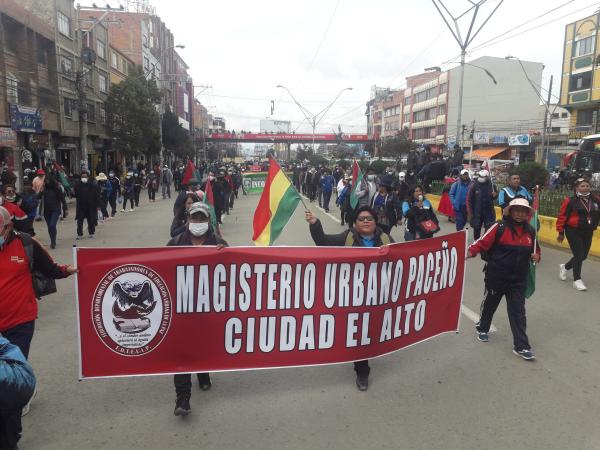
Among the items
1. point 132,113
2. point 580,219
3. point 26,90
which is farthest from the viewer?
point 132,113

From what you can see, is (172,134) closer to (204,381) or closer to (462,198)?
(462,198)

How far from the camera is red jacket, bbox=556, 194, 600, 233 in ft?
23.2

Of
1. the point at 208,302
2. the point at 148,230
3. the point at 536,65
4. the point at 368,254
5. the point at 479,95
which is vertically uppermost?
the point at 536,65

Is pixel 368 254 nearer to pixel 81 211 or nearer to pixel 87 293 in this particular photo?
pixel 87 293

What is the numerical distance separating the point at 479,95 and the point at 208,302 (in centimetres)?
7636

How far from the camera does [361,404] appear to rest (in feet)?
12.5

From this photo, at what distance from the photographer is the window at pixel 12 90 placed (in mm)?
21266

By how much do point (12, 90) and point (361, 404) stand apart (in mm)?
23514

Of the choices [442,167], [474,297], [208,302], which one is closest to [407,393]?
[208,302]

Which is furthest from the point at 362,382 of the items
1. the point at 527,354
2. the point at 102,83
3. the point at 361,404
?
→ the point at 102,83

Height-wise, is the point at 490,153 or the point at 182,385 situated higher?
the point at 490,153

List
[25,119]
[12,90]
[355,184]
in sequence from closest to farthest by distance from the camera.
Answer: [355,184] < [12,90] < [25,119]

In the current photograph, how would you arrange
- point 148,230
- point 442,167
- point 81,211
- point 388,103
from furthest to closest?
point 388,103, point 442,167, point 148,230, point 81,211

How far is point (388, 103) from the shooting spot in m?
96.1
